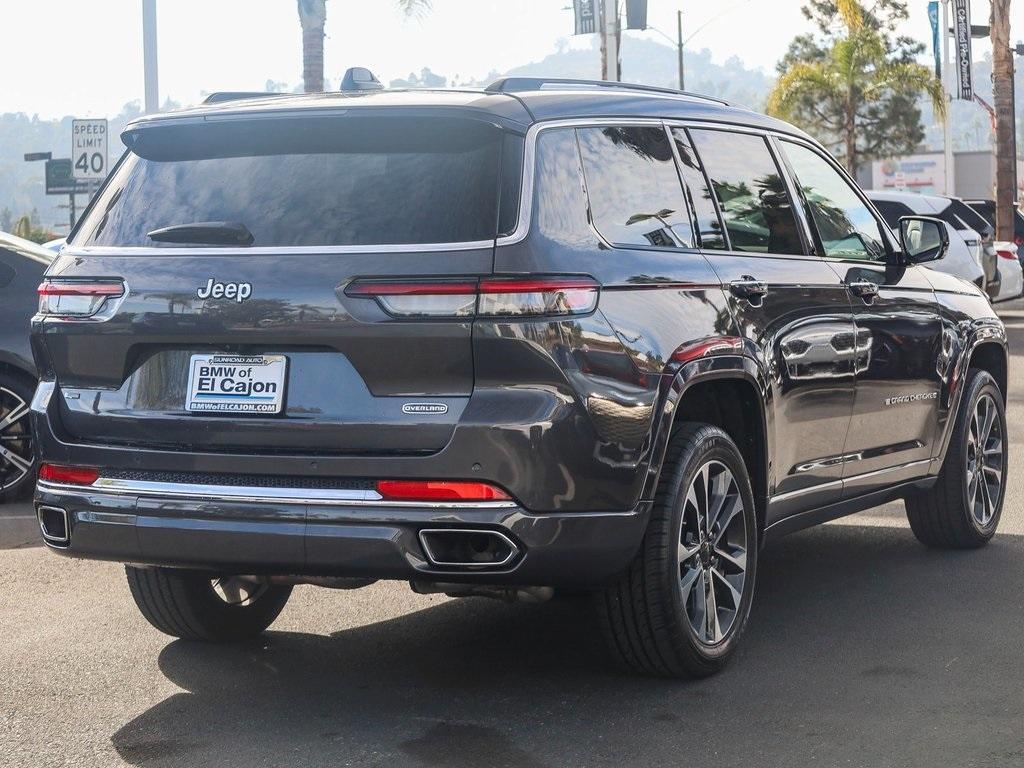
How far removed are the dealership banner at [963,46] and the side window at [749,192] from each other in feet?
131

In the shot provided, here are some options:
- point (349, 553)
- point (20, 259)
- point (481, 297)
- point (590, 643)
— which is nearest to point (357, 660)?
point (590, 643)

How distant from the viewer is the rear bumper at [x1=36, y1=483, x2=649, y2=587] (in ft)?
14.7

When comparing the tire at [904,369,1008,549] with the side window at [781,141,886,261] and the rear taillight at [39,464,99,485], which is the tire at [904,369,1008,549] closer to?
the side window at [781,141,886,261]

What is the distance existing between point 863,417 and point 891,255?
0.86m

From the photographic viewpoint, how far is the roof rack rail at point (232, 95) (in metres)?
5.44

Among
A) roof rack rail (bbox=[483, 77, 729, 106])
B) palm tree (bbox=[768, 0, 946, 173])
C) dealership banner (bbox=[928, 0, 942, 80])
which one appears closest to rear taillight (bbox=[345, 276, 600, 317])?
roof rack rail (bbox=[483, 77, 729, 106])

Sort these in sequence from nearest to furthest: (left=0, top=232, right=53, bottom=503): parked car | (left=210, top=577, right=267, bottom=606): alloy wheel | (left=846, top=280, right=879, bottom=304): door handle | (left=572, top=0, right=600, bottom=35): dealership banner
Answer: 1. (left=210, top=577, right=267, bottom=606): alloy wheel
2. (left=846, top=280, right=879, bottom=304): door handle
3. (left=0, top=232, right=53, bottom=503): parked car
4. (left=572, top=0, right=600, bottom=35): dealership banner

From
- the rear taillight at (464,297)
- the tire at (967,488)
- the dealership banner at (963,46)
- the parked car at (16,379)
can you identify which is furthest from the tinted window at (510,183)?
the dealership banner at (963,46)

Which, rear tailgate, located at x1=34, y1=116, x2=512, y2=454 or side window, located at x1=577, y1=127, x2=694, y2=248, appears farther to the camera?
side window, located at x1=577, y1=127, x2=694, y2=248

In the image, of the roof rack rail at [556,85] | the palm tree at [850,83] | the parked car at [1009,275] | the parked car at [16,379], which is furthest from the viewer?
the palm tree at [850,83]

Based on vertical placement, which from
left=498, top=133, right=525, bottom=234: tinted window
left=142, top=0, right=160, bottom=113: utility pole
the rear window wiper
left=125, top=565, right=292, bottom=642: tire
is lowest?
left=125, top=565, right=292, bottom=642: tire

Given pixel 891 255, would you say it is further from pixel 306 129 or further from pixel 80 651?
pixel 80 651

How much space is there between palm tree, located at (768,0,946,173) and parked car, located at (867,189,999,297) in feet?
96.0

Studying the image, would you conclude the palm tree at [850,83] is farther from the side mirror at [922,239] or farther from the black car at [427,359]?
the black car at [427,359]
